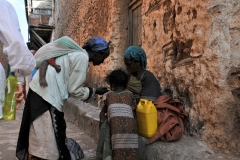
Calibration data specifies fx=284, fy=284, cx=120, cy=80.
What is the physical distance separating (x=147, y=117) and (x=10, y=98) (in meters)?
1.09

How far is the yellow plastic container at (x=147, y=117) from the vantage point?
2.38 meters

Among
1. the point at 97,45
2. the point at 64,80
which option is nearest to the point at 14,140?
the point at 64,80

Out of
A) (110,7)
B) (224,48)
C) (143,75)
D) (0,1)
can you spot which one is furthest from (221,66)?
(110,7)

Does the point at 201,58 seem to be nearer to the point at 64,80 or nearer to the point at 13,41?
the point at 64,80

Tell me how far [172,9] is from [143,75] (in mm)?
728

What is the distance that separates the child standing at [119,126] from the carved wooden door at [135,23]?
189 centimetres

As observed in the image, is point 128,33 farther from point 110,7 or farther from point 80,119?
point 80,119

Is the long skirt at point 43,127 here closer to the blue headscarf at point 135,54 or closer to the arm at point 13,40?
the arm at point 13,40

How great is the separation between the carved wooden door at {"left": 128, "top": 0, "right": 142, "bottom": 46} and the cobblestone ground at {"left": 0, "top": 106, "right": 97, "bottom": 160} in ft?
5.51

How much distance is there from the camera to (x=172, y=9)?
285 cm

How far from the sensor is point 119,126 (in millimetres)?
2367

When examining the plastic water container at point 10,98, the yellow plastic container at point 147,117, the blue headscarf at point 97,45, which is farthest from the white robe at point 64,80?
the yellow plastic container at point 147,117

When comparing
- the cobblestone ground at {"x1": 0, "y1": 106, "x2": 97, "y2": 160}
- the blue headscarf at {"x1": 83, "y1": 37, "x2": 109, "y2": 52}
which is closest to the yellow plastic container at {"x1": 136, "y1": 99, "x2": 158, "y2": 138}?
the blue headscarf at {"x1": 83, "y1": 37, "x2": 109, "y2": 52}

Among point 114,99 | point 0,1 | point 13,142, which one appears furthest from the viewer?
point 13,142
